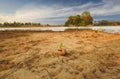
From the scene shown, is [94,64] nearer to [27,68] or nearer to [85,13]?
[27,68]

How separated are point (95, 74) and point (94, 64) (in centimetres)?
110

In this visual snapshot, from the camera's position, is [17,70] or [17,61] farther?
[17,61]

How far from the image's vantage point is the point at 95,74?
510cm

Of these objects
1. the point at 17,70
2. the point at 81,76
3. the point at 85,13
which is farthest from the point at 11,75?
the point at 85,13

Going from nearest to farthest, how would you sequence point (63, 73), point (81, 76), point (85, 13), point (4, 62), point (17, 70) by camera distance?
point (81, 76) → point (63, 73) → point (17, 70) → point (4, 62) → point (85, 13)

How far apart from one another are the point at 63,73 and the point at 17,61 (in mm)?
2382

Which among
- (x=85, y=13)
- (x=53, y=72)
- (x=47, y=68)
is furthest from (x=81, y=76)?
(x=85, y=13)

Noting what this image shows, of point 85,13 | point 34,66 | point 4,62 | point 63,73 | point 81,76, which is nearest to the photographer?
point 81,76

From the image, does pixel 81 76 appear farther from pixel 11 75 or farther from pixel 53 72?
pixel 11 75

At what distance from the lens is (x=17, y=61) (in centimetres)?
668

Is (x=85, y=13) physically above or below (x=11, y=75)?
above

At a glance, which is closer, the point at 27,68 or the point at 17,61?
the point at 27,68

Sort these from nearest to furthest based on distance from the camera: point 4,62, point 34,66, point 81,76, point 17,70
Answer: point 81,76
point 17,70
point 34,66
point 4,62

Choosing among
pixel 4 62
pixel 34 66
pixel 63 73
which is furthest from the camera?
pixel 4 62
